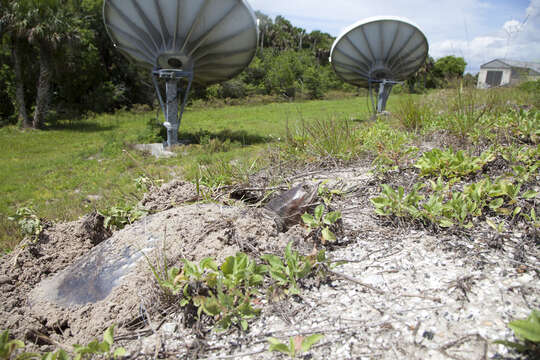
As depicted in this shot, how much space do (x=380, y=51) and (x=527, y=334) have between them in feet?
50.7

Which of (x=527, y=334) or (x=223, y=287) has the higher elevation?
(x=527, y=334)

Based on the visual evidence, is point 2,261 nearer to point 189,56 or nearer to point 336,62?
point 189,56

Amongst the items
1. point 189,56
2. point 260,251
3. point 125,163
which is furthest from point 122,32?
point 260,251

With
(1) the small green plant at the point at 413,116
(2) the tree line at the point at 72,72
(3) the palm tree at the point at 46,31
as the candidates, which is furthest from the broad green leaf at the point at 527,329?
(3) the palm tree at the point at 46,31

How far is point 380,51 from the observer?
1458 centimetres

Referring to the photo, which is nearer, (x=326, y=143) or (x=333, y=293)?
(x=333, y=293)

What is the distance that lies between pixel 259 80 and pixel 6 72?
23225 millimetres

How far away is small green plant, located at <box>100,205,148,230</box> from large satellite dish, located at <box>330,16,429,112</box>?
13482mm

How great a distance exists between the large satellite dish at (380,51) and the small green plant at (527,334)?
1435 cm

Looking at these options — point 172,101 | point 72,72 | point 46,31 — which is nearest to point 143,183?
point 172,101

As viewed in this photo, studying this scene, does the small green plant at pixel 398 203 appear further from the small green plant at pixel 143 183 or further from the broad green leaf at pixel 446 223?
the small green plant at pixel 143 183

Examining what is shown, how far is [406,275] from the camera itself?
1684mm

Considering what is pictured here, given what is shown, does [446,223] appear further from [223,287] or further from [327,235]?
[223,287]

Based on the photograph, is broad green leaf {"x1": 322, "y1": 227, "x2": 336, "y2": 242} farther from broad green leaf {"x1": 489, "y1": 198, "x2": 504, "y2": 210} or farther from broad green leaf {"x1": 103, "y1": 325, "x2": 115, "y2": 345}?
broad green leaf {"x1": 103, "y1": 325, "x2": 115, "y2": 345}
